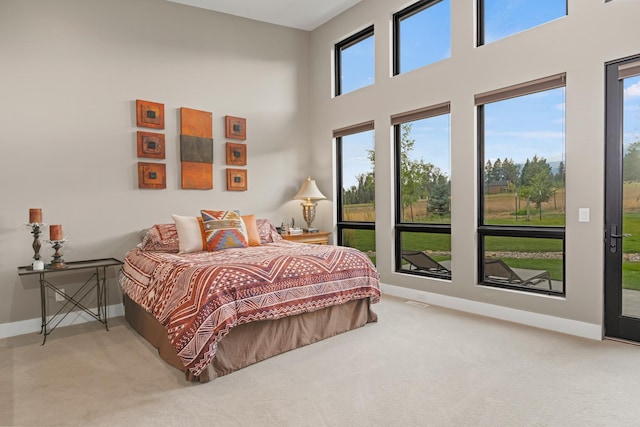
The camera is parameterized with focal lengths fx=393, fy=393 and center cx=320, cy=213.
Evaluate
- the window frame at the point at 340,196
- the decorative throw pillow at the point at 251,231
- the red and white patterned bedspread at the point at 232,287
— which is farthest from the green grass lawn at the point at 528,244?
the decorative throw pillow at the point at 251,231

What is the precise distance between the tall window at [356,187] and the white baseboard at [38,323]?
2.97 metres

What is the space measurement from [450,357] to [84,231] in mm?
3695

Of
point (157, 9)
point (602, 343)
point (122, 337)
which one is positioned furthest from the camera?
point (157, 9)

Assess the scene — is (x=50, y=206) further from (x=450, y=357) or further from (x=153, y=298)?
(x=450, y=357)

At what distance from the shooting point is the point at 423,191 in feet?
15.2

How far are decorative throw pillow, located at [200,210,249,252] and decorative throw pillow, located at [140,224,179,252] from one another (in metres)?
0.36

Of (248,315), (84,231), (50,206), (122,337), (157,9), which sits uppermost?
(157,9)

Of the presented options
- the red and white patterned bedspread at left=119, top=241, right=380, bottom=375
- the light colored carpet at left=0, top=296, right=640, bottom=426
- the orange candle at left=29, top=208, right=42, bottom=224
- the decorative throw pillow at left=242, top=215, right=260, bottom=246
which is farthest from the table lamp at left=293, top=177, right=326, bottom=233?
the orange candle at left=29, top=208, right=42, bottom=224

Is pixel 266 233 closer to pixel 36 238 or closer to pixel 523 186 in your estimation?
pixel 36 238

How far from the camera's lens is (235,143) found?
5.11m

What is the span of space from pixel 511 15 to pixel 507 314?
2.83m

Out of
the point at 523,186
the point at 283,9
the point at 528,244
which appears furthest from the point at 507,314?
the point at 283,9

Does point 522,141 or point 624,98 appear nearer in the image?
point 624,98

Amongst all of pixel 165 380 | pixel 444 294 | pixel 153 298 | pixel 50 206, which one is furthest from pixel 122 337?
pixel 444 294
